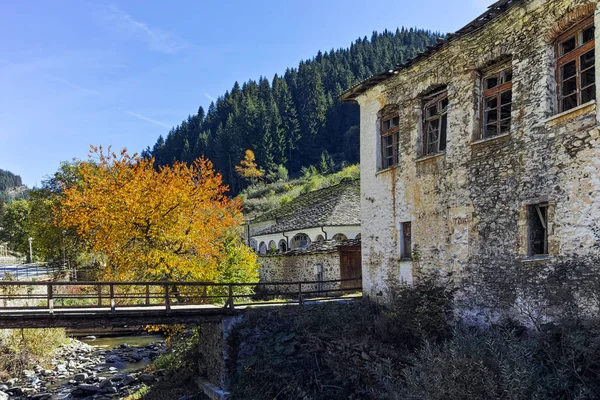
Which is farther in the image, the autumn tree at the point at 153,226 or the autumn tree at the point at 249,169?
the autumn tree at the point at 249,169

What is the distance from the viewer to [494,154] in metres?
9.75

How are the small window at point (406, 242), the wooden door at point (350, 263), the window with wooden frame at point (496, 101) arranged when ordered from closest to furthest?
the window with wooden frame at point (496, 101) < the small window at point (406, 242) < the wooden door at point (350, 263)

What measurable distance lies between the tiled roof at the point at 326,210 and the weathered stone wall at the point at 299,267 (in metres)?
1.89

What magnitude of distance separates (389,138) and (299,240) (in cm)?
1379

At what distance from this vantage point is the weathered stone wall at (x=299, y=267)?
2061 centimetres

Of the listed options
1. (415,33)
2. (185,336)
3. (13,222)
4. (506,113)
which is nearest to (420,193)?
(506,113)

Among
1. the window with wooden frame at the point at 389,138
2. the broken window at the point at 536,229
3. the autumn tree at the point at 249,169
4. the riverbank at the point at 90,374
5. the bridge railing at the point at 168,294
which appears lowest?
the riverbank at the point at 90,374

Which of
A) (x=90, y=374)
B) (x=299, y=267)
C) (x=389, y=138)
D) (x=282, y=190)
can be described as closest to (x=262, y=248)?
(x=299, y=267)

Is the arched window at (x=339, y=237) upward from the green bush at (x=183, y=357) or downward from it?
upward

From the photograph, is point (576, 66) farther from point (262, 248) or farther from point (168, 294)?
point (262, 248)

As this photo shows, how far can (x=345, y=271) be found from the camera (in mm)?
20109

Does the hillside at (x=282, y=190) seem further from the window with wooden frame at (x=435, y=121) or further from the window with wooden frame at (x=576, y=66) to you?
the window with wooden frame at (x=576, y=66)

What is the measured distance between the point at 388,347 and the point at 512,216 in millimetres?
3855

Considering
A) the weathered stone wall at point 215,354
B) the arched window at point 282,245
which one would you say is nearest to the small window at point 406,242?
the weathered stone wall at point 215,354
